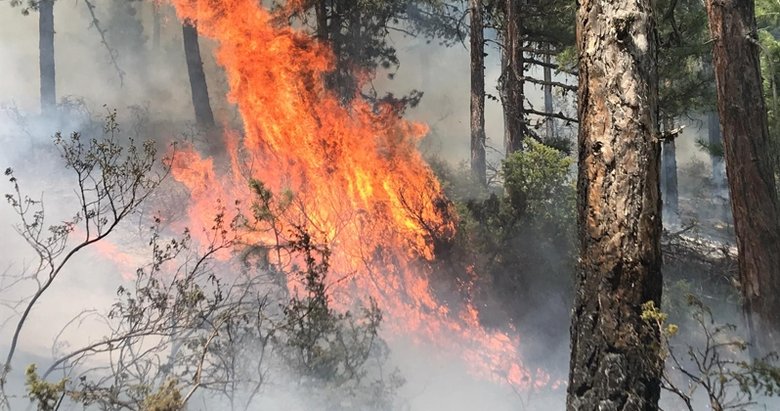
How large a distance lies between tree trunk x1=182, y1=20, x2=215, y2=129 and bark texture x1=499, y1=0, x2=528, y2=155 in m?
11.3

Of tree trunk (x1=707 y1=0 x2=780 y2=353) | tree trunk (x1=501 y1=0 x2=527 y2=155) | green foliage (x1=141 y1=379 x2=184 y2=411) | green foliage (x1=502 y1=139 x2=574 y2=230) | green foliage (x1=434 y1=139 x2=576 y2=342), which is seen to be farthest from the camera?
tree trunk (x1=501 y1=0 x2=527 y2=155)

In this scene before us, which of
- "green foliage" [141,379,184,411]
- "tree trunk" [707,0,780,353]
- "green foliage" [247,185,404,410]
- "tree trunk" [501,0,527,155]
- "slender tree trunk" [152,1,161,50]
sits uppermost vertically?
"slender tree trunk" [152,1,161,50]

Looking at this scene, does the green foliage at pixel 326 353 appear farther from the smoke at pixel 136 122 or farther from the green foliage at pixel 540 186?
the green foliage at pixel 540 186

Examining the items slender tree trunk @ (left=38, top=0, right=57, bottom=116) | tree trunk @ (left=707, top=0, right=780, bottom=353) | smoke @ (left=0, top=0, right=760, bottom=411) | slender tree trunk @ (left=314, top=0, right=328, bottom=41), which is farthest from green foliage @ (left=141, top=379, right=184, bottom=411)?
slender tree trunk @ (left=38, top=0, right=57, bottom=116)

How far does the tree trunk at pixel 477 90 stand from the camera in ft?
45.6

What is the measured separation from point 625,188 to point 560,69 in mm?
6457

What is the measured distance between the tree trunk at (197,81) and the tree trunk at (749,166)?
15.6 metres

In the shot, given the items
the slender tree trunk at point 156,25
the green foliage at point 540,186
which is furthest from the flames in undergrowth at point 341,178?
the slender tree trunk at point 156,25

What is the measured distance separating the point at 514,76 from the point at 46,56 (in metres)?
16.9

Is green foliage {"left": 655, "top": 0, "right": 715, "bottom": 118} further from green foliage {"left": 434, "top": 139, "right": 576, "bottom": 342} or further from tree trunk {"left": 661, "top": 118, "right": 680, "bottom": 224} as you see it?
tree trunk {"left": 661, "top": 118, "right": 680, "bottom": 224}

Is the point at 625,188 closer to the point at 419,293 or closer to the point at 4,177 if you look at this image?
the point at 419,293

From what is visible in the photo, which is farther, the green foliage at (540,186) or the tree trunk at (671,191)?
the tree trunk at (671,191)

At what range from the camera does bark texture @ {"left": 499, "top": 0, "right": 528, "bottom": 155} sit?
35.3 feet

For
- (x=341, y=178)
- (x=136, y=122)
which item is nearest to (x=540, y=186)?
(x=341, y=178)
